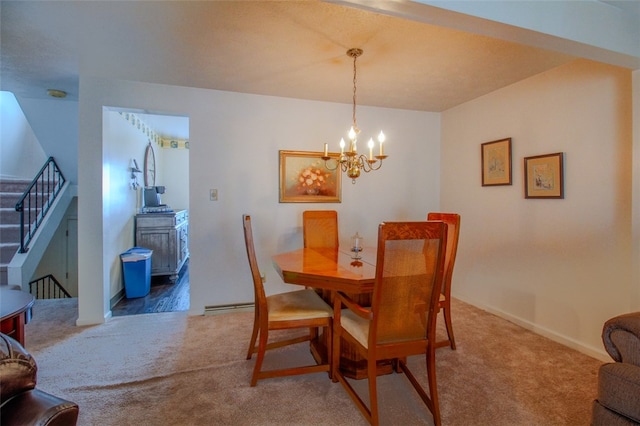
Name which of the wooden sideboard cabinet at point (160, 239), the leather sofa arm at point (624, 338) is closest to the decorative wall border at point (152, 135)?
the wooden sideboard cabinet at point (160, 239)

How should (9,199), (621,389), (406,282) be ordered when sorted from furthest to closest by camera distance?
(9,199), (406,282), (621,389)

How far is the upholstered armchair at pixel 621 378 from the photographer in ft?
3.97

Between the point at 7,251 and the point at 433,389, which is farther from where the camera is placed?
the point at 7,251

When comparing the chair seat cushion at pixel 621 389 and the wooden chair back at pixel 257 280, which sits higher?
the wooden chair back at pixel 257 280

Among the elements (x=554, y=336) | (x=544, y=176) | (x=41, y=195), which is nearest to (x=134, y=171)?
(x=41, y=195)

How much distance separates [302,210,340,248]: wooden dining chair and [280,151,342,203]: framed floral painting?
1.50 feet

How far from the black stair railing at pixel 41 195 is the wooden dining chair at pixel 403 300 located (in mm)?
4214

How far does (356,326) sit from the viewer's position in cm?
169

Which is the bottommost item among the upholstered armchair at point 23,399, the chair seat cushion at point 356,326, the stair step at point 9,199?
the chair seat cushion at point 356,326

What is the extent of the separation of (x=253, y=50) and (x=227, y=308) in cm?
247

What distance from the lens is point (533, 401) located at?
1737mm

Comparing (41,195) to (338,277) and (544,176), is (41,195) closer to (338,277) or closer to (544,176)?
(338,277)

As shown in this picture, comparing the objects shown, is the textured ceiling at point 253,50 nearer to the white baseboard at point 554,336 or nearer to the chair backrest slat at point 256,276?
the chair backrest slat at point 256,276

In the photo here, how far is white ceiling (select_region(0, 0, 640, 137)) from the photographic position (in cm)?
182
